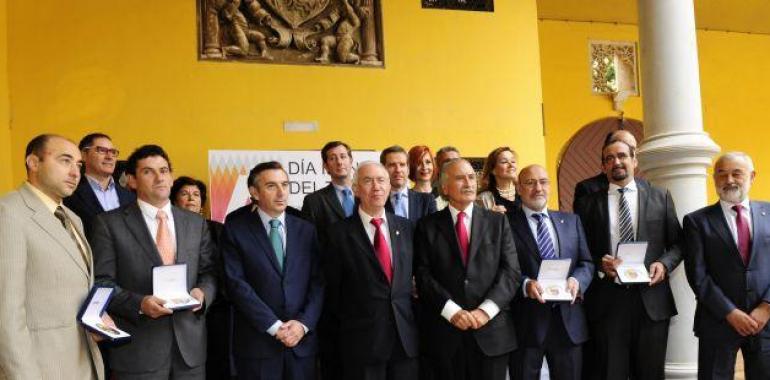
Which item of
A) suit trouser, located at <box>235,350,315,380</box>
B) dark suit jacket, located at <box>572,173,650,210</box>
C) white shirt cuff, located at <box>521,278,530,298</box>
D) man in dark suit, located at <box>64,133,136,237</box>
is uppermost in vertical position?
man in dark suit, located at <box>64,133,136,237</box>

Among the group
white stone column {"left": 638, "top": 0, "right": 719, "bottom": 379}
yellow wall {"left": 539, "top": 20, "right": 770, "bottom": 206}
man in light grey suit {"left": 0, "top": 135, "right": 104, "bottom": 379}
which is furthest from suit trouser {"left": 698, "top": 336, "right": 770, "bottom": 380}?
yellow wall {"left": 539, "top": 20, "right": 770, "bottom": 206}

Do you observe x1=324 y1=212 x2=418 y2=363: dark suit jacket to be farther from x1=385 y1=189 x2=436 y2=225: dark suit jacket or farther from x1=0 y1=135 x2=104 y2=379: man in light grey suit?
x1=0 y1=135 x2=104 y2=379: man in light grey suit

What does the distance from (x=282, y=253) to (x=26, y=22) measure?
4146mm

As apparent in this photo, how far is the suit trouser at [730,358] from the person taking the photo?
4.08 metres

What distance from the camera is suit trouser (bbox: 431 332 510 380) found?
3.98 metres

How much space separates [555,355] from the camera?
13.7ft

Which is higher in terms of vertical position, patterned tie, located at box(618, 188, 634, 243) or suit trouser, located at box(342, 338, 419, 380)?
patterned tie, located at box(618, 188, 634, 243)

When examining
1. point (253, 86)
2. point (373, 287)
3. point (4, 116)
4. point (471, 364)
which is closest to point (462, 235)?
point (373, 287)

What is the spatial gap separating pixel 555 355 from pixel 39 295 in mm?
2511

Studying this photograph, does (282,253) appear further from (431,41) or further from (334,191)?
(431,41)

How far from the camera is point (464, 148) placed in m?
7.71

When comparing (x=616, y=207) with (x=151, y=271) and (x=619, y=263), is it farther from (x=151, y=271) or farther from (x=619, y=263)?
(x=151, y=271)

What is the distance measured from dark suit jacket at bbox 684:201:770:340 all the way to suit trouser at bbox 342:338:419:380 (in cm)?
156

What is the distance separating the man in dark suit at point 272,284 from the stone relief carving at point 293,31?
335 cm
